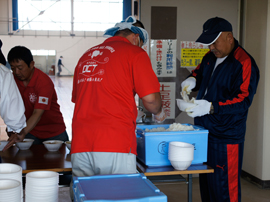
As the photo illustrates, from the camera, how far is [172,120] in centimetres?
369

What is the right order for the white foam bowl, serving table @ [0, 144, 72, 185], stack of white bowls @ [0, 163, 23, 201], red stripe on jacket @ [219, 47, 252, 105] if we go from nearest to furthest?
stack of white bowls @ [0, 163, 23, 201] → the white foam bowl → serving table @ [0, 144, 72, 185] → red stripe on jacket @ [219, 47, 252, 105]

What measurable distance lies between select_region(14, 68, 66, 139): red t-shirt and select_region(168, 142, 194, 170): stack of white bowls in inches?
47.9

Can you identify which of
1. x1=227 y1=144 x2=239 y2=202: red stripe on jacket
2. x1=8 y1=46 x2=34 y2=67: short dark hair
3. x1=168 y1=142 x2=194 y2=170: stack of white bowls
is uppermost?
x1=8 y1=46 x2=34 y2=67: short dark hair

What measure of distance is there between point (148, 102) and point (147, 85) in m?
0.10

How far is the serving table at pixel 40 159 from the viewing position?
1893mm

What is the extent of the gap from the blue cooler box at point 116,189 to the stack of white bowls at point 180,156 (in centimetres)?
58

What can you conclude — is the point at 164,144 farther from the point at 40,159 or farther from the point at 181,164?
the point at 40,159

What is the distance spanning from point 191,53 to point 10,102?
2.47 metres

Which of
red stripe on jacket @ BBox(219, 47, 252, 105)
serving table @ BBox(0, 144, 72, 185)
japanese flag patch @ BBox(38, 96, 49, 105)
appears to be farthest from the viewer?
japanese flag patch @ BBox(38, 96, 49, 105)

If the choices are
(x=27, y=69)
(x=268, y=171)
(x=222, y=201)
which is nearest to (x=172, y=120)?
(x=268, y=171)

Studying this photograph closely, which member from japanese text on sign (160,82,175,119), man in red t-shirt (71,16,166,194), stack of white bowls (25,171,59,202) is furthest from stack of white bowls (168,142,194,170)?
japanese text on sign (160,82,175,119)

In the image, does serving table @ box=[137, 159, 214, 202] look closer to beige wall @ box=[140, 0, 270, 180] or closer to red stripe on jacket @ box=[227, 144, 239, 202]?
red stripe on jacket @ box=[227, 144, 239, 202]

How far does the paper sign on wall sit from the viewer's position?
3.57m

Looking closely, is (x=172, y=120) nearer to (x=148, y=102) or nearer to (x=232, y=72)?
(x=232, y=72)
